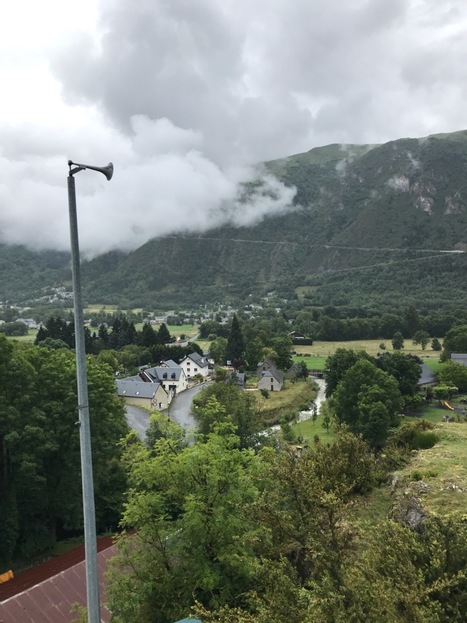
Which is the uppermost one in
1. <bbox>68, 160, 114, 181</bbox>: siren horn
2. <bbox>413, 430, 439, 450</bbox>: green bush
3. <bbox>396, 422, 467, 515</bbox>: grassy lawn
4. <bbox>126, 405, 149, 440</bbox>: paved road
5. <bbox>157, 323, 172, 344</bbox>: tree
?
<bbox>68, 160, 114, 181</bbox>: siren horn

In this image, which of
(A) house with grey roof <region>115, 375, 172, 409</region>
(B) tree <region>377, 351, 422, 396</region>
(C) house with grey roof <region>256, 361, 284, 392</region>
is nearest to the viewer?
(B) tree <region>377, 351, 422, 396</region>

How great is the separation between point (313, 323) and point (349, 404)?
213 feet

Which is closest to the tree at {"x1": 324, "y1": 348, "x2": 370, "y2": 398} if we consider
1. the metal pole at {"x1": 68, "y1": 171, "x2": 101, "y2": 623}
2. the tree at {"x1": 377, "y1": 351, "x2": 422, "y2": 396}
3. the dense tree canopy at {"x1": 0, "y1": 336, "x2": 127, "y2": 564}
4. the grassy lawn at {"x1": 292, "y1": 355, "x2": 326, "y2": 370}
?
the tree at {"x1": 377, "y1": 351, "x2": 422, "y2": 396}

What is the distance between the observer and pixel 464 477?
13.2m

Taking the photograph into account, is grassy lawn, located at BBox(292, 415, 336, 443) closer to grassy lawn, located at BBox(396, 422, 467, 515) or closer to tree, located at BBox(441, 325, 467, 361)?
grassy lawn, located at BBox(396, 422, 467, 515)

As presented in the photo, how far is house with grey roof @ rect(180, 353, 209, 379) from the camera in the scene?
6781 centimetres

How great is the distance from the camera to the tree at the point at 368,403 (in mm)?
32750

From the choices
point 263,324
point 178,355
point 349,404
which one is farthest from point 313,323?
point 349,404

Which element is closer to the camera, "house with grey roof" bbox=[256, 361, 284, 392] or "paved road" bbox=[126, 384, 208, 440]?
"paved road" bbox=[126, 384, 208, 440]

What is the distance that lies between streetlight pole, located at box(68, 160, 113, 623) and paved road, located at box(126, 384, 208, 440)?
3404cm

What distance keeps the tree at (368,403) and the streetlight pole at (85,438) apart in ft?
99.3

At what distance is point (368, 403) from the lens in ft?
111

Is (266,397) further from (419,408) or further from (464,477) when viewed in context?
(464,477)

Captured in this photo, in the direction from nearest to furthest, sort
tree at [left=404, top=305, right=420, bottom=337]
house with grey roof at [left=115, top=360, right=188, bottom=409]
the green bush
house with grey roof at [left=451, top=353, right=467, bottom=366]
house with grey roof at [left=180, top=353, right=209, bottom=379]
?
the green bush
house with grey roof at [left=115, top=360, right=188, bottom=409]
house with grey roof at [left=451, top=353, right=467, bottom=366]
house with grey roof at [left=180, top=353, right=209, bottom=379]
tree at [left=404, top=305, right=420, bottom=337]
